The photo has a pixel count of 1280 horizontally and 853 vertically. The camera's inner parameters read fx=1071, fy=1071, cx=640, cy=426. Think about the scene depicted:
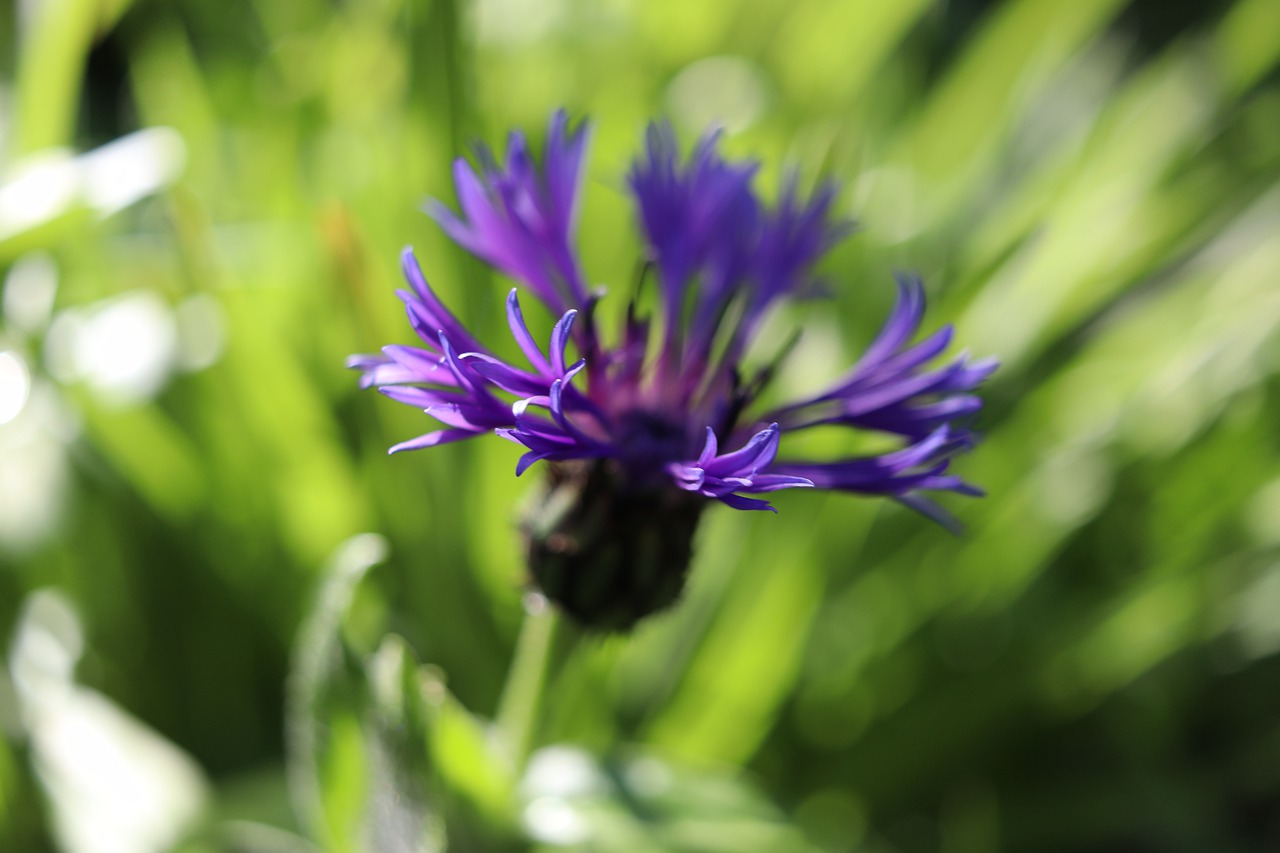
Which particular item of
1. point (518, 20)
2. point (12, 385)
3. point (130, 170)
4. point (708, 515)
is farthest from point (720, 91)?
point (12, 385)

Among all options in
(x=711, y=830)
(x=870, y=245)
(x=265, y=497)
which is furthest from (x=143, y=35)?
(x=711, y=830)

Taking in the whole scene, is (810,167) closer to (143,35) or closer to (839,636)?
(839,636)

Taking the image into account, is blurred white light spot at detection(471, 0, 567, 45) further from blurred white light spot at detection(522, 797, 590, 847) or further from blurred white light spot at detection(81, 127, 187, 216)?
A: blurred white light spot at detection(522, 797, 590, 847)

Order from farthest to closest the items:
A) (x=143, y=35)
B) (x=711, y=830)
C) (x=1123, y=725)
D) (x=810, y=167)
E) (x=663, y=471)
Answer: (x=143, y=35)
(x=1123, y=725)
(x=810, y=167)
(x=711, y=830)
(x=663, y=471)

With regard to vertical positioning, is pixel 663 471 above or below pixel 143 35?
below

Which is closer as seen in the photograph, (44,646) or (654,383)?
(654,383)

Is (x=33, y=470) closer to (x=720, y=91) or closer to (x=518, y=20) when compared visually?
(x=518, y=20)

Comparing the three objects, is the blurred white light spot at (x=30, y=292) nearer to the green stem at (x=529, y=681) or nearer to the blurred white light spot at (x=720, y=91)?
the green stem at (x=529, y=681)
